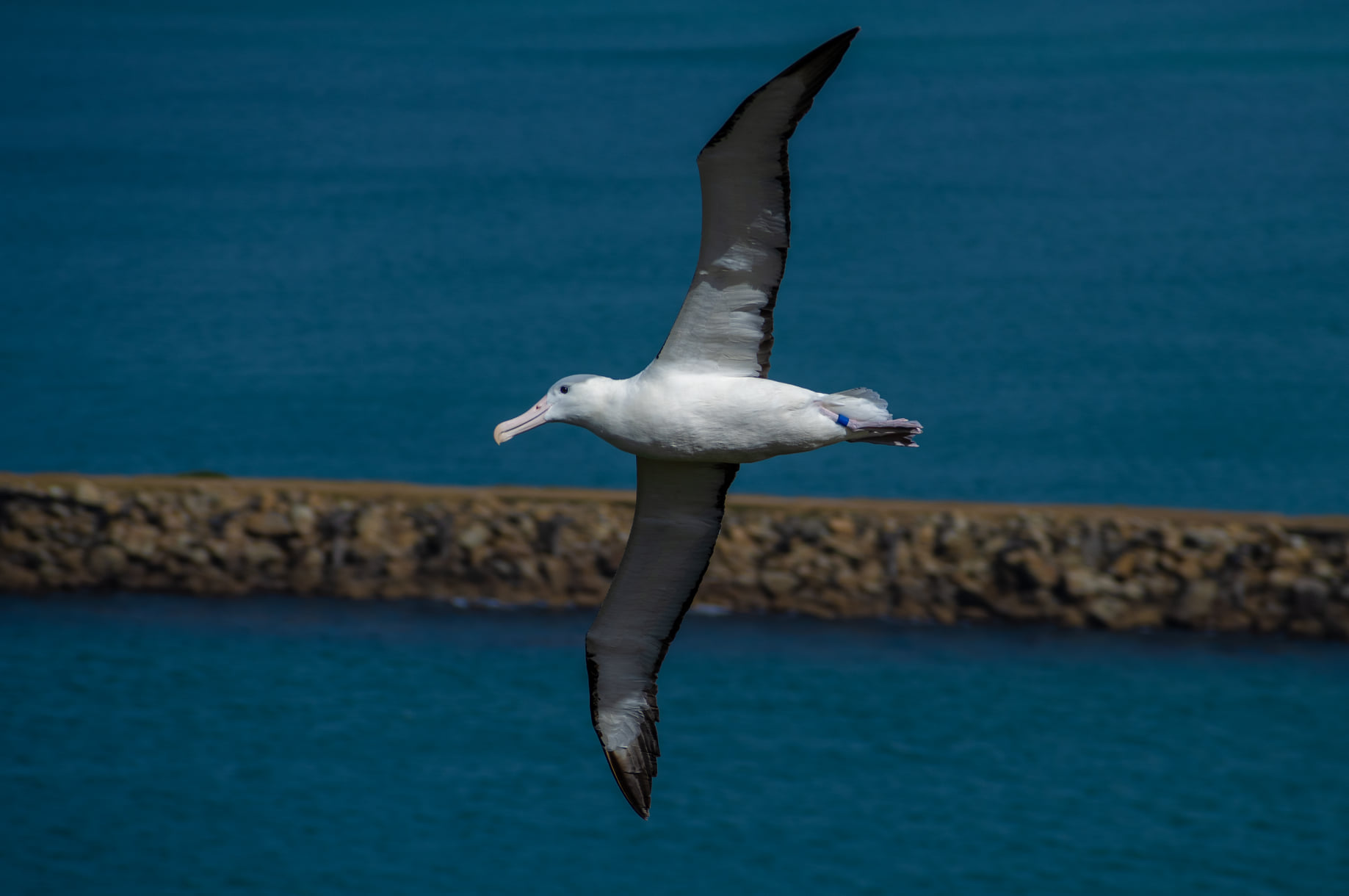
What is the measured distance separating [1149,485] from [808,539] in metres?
18.2

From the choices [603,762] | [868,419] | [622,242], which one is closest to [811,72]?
[868,419]

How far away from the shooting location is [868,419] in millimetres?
9680

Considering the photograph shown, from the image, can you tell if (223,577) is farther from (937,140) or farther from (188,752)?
(937,140)

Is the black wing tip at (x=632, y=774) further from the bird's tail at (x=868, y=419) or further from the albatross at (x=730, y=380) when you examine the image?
the bird's tail at (x=868, y=419)

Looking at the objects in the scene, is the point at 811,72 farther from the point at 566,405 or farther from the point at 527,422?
the point at 527,422

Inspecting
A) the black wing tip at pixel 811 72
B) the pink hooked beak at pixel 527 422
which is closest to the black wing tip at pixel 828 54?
the black wing tip at pixel 811 72

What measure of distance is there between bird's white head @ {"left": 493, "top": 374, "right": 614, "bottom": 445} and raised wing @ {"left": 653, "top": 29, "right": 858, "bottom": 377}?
43 centimetres

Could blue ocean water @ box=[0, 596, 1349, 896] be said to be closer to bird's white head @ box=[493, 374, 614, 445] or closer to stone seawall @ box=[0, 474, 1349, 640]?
stone seawall @ box=[0, 474, 1349, 640]

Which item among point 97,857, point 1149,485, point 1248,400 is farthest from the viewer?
point 1248,400

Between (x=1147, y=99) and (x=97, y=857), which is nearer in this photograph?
(x=97, y=857)

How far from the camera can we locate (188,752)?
2666 centimetres

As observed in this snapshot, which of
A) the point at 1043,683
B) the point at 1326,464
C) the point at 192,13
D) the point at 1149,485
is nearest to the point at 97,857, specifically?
the point at 1043,683

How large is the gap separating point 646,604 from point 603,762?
15.3m

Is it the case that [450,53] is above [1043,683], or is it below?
above
